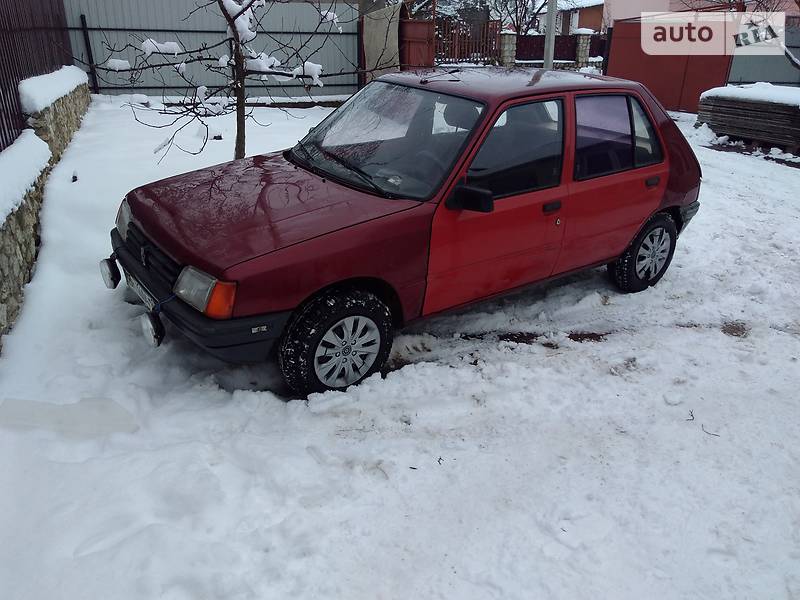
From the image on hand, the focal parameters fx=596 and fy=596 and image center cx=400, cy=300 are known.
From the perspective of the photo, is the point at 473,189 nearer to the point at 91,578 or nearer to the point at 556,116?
the point at 556,116

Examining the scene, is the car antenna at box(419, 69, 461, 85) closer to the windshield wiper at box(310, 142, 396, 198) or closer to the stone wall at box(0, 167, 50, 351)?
the windshield wiper at box(310, 142, 396, 198)

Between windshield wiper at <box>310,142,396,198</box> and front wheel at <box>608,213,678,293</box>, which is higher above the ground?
windshield wiper at <box>310,142,396,198</box>

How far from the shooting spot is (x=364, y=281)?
344 centimetres

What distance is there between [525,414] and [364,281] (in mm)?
1215

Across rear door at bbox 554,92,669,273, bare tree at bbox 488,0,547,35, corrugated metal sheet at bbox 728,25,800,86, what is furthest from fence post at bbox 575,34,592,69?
rear door at bbox 554,92,669,273

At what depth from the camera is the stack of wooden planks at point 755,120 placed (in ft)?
34.2

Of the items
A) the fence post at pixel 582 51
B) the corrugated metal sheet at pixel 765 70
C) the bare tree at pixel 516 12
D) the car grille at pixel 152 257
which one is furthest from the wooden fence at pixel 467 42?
the car grille at pixel 152 257

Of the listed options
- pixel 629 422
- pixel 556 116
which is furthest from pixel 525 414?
pixel 556 116

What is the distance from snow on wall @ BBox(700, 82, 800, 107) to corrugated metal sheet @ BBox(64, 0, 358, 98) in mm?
7263

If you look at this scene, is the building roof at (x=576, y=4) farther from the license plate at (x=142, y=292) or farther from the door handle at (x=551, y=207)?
the license plate at (x=142, y=292)

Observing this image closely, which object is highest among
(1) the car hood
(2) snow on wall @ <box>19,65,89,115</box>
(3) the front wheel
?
(2) snow on wall @ <box>19,65,89,115</box>

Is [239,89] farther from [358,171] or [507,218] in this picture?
[507,218]

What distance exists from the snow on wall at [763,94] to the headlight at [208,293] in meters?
10.9

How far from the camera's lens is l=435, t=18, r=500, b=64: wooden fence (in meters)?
18.1
